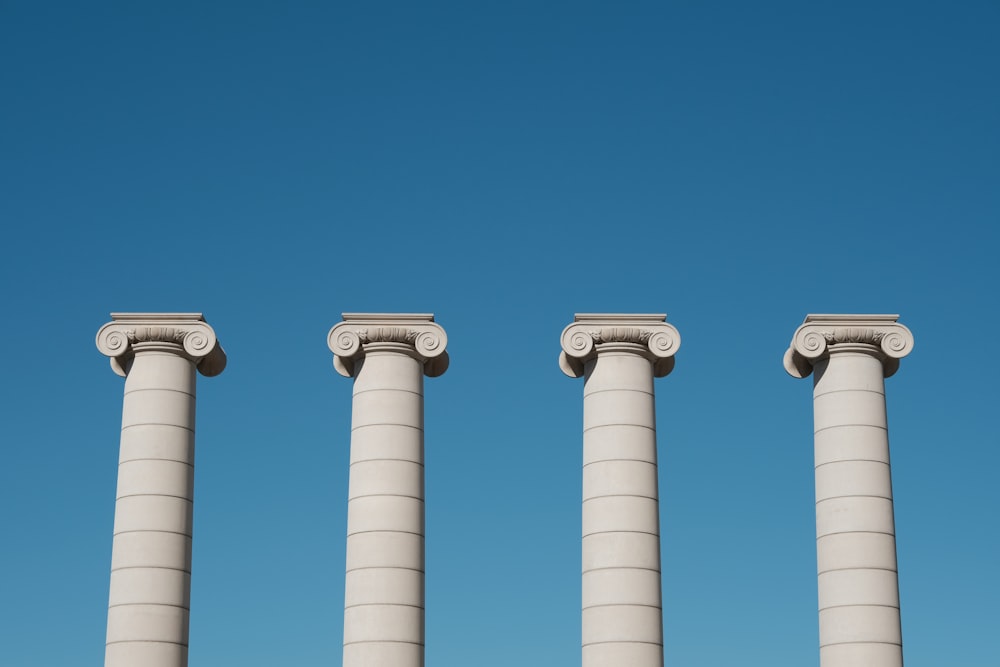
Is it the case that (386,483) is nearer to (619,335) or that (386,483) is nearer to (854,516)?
(619,335)

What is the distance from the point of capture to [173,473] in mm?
63250

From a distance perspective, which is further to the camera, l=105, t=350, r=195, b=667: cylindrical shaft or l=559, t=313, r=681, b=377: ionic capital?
l=559, t=313, r=681, b=377: ionic capital

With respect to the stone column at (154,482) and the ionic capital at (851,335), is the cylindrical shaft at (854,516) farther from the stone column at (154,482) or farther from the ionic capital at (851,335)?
the stone column at (154,482)

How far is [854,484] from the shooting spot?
63719 millimetres

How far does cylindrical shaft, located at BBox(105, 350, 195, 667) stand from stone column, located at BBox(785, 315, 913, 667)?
23.2 metres

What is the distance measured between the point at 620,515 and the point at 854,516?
8568 mm

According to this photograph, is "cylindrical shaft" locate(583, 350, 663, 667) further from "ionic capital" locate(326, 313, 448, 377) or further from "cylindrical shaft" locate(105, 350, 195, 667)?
"cylindrical shaft" locate(105, 350, 195, 667)

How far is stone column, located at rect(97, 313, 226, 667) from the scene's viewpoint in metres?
61.4

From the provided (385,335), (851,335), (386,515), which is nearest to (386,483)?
(386,515)

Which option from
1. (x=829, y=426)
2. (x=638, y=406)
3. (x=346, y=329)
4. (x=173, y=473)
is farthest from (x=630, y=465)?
(x=173, y=473)

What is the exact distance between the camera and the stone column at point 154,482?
61.4m

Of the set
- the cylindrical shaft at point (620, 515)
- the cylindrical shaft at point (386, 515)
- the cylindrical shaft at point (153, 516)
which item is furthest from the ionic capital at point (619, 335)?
the cylindrical shaft at point (153, 516)

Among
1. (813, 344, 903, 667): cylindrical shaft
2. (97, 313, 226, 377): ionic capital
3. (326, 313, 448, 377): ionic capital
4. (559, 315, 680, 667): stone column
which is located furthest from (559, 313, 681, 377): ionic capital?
(97, 313, 226, 377): ionic capital

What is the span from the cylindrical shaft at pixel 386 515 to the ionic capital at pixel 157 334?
6009 mm
